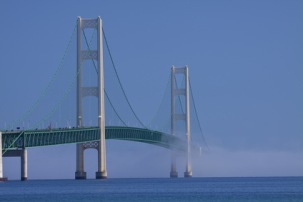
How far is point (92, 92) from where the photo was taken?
8425cm

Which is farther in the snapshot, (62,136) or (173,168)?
(173,168)

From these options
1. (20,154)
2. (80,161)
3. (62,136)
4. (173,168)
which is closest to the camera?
(20,154)

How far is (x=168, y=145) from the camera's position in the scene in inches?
4067

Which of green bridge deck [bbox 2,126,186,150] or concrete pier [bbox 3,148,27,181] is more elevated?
green bridge deck [bbox 2,126,186,150]

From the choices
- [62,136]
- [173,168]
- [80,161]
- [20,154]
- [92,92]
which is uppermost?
[92,92]

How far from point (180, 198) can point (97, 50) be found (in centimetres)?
2575

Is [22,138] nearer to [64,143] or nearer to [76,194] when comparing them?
[64,143]

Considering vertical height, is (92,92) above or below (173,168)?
above

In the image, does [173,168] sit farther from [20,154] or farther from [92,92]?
[20,154]

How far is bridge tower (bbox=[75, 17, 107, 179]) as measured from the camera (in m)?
83.8

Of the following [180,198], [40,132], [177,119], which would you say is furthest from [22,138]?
[177,119]

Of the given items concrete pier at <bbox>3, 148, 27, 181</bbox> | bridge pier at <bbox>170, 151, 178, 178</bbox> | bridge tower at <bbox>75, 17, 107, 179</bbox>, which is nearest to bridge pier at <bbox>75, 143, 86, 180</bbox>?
bridge tower at <bbox>75, 17, 107, 179</bbox>

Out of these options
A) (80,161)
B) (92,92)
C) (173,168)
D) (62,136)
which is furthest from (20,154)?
(173,168)

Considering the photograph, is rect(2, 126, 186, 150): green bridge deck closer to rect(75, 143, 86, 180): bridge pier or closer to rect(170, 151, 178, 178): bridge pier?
rect(75, 143, 86, 180): bridge pier
